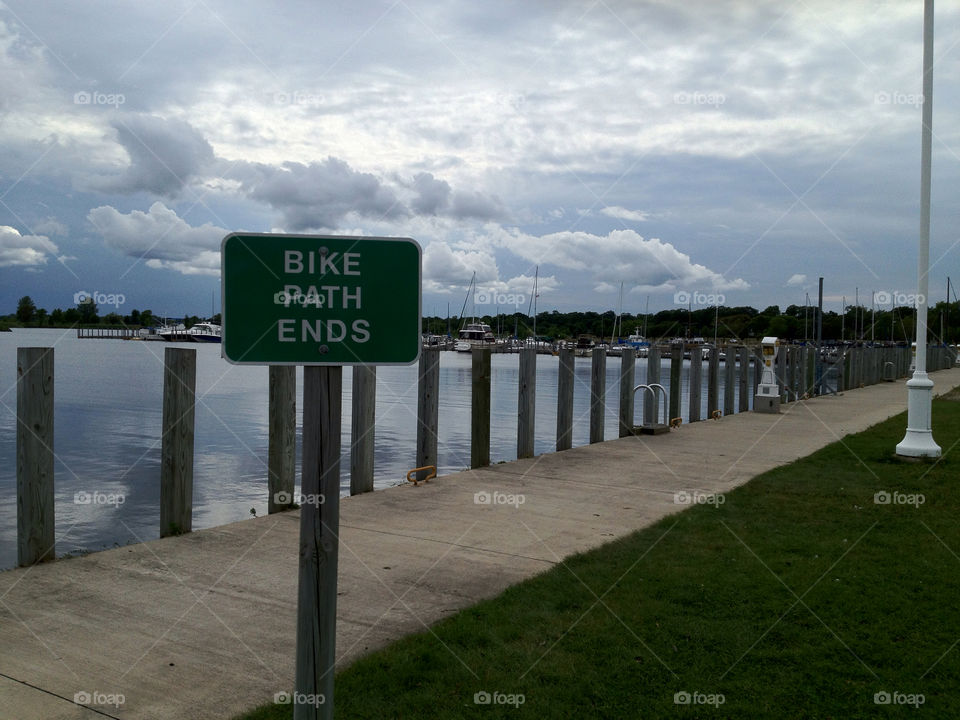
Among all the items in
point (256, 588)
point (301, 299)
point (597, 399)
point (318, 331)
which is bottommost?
point (256, 588)

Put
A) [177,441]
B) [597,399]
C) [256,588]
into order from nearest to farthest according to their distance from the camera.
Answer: [256,588] < [177,441] < [597,399]

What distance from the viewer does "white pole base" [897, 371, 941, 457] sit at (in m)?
10.9

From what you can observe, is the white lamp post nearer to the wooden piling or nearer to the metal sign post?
the metal sign post

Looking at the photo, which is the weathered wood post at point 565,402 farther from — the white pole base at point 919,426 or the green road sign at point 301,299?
the green road sign at point 301,299

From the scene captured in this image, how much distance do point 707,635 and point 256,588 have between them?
2811 mm

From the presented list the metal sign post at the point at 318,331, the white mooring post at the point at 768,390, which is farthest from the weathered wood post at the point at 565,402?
the metal sign post at the point at 318,331

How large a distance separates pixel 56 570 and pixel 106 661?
5.82 ft

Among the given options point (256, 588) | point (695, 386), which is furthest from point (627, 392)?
point (256, 588)

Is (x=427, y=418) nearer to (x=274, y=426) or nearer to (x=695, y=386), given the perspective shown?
(x=274, y=426)

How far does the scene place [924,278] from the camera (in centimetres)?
1079

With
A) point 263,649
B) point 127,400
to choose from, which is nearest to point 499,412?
point 127,400

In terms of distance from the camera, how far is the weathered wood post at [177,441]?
6.66m

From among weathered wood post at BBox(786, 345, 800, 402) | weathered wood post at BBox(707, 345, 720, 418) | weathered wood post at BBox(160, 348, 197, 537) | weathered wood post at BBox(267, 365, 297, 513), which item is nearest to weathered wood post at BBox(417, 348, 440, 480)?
weathered wood post at BBox(267, 365, 297, 513)

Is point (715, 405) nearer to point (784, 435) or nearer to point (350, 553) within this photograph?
point (784, 435)
